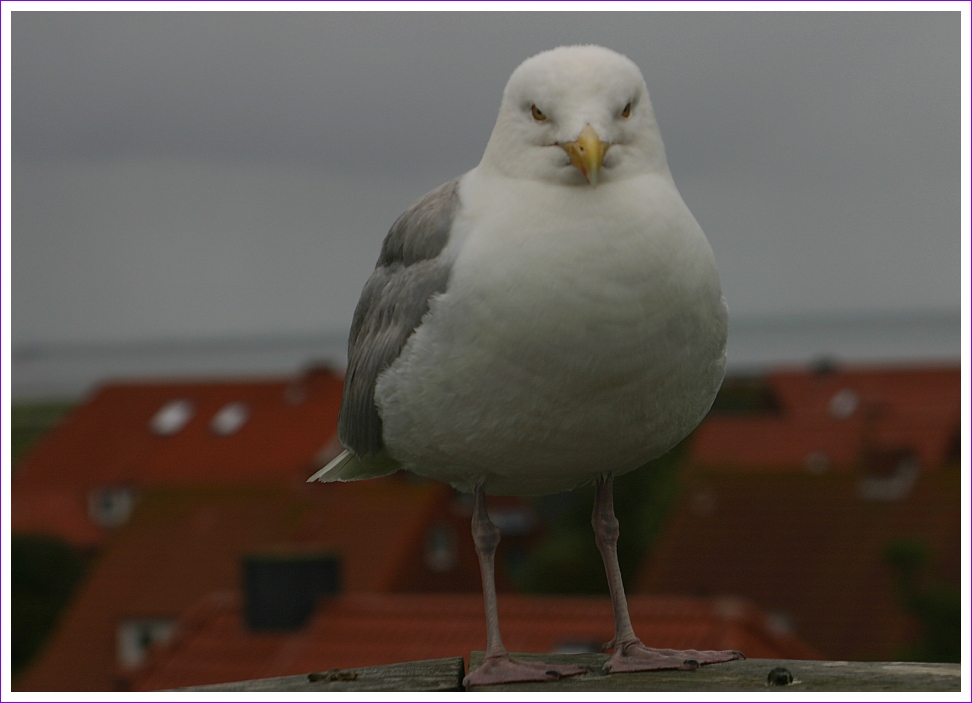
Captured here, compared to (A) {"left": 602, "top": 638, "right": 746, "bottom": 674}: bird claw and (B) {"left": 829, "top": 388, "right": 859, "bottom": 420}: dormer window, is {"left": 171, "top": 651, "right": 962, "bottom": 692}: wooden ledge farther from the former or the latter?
(B) {"left": 829, "top": 388, "right": 859, "bottom": 420}: dormer window

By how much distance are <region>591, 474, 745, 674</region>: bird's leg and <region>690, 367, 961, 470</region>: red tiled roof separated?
24223mm

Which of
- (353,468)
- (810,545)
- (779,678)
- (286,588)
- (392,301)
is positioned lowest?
(810,545)

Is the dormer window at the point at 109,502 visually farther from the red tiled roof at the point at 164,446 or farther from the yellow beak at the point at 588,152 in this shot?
the yellow beak at the point at 588,152

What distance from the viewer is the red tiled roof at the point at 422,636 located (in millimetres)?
15984

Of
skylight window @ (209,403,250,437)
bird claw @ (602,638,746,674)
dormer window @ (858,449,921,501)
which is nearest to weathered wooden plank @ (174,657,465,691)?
bird claw @ (602,638,746,674)

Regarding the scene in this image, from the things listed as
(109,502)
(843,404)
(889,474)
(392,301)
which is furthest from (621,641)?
(843,404)

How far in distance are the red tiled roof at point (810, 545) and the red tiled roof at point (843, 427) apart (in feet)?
11.8

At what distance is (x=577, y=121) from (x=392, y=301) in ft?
3.62

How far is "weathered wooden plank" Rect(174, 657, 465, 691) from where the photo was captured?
5.55 meters

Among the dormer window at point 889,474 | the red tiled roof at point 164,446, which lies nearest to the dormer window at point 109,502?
the red tiled roof at point 164,446

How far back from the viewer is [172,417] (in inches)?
1810

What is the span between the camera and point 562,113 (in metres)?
4.95

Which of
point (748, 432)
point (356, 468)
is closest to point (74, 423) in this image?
point (748, 432)

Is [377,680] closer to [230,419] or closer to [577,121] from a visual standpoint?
[577,121]
